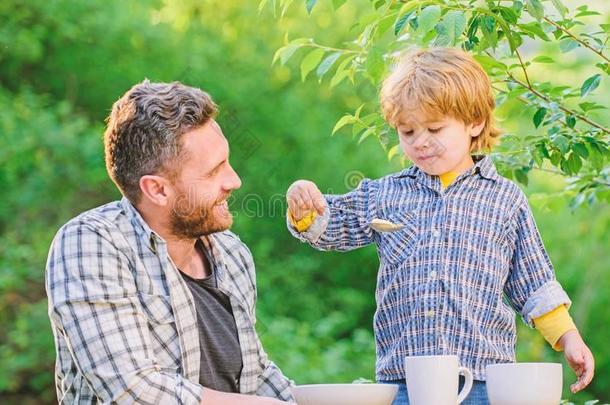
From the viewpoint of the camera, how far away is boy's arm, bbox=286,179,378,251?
2.10m

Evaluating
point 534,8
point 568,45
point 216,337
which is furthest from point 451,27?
point 216,337

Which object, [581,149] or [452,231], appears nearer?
[452,231]

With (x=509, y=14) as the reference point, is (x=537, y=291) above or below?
below

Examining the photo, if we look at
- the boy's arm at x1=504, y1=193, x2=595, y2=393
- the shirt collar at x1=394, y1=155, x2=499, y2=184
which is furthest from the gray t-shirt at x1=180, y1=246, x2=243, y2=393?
the boy's arm at x1=504, y1=193, x2=595, y2=393

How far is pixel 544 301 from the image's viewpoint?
1.97 m

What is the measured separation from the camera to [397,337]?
202 centimetres

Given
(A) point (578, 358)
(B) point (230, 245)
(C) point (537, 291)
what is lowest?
(A) point (578, 358)

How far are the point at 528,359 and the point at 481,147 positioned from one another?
4.28 metres

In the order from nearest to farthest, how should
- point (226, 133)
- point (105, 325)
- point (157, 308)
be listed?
1. point (105, 325)
2. point (157, 308)
3. point (226, 133)

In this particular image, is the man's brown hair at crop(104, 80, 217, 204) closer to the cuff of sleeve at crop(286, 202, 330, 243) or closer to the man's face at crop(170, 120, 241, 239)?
the man's face at crop(170, 120, 241, 239)

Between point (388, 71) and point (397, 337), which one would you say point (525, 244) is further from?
point (388, 71)

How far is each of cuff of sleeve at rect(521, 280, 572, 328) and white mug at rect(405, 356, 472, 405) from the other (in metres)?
0.43

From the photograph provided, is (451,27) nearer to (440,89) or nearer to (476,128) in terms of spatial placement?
(440,89)

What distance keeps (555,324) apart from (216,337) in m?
0.64
